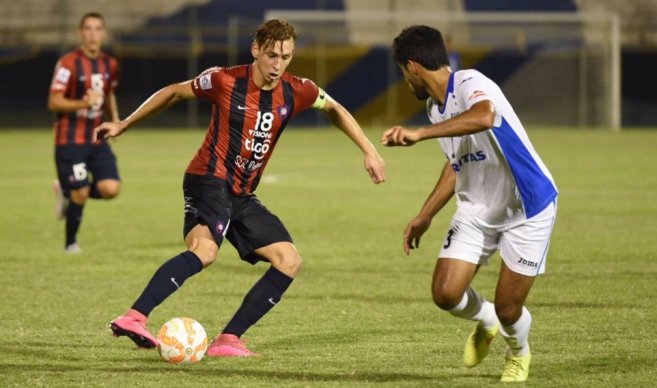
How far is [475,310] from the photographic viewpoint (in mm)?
6215

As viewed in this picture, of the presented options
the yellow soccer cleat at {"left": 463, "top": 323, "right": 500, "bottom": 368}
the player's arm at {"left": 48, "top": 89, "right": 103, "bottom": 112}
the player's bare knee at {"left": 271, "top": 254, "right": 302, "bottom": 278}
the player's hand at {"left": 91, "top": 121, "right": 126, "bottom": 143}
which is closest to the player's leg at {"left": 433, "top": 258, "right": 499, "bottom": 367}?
the yellow soccer cleat at {"left": 463, "top": 323, "right": 500, "bottom": 368}

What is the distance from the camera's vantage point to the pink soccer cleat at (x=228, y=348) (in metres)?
6.72

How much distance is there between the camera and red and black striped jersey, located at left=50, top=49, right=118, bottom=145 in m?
11.8

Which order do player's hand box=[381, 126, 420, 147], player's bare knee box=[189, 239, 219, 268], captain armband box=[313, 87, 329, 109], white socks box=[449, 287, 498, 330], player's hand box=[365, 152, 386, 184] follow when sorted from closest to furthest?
player's hand box=[381, 126, 420, 147]
white socks box=[449, 287, 498, 330]
player's bare knee box=[189, 239, 219, 268]
player's hand box=[365, 152, 386, 184]
captain armband box=[313, 87, 329, 109]

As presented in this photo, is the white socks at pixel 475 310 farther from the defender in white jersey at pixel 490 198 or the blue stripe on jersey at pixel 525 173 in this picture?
the blue stripe on jersey at pixel 525 173

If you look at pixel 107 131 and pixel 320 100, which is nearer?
pixel 107 131

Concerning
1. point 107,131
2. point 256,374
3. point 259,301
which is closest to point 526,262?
point 256,374

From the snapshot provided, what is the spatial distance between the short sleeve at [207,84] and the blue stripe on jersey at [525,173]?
5.71 feet

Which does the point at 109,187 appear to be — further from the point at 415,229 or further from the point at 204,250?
the point at 415,229

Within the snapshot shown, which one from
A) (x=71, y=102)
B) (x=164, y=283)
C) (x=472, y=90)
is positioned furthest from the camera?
(x=71, y=102)

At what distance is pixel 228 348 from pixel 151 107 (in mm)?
1377

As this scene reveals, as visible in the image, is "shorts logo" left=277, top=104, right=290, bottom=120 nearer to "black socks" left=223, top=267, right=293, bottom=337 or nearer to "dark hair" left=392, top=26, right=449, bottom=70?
"black socks" left=223, top=267, right=293, bottom=337

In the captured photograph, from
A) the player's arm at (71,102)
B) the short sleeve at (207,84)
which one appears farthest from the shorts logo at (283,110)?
the player's arm at (71,102)

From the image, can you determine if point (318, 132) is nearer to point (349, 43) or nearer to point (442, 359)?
point (349, 43)
